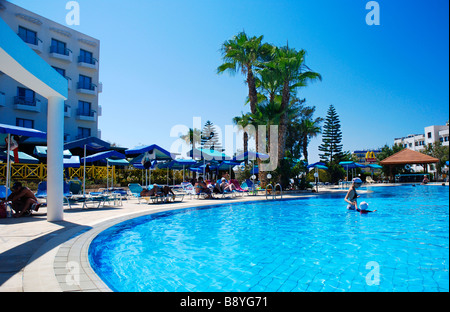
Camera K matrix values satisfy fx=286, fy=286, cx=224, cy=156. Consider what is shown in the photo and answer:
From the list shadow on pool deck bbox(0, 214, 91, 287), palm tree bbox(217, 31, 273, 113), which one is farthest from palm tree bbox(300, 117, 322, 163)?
shadow on pool deck bbox(0, 214, 91, 287)

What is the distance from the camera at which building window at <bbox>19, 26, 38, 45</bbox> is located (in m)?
24.6

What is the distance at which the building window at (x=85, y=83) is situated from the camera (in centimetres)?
2880

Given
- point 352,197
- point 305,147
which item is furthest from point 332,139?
point 352,197

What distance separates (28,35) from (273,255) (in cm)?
2966

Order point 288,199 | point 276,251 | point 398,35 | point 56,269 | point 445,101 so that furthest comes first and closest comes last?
point 288,199
point 398,35
point 276,251
point 56,269
point 445,101

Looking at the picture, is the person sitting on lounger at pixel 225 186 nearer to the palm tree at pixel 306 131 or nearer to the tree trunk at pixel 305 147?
the palm tree at pixel 306 131

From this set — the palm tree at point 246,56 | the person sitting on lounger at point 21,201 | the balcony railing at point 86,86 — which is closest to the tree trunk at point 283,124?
the palm tree at point 246,56

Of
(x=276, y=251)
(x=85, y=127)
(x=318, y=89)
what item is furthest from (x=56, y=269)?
(x=85, y=127)

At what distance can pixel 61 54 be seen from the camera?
26.9 m

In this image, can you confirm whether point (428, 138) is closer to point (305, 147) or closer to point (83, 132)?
point (305, 147)

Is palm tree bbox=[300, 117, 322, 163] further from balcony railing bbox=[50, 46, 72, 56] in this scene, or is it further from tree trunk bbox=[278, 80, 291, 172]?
balcony railing bbox=[50, 46, 72, 56]
